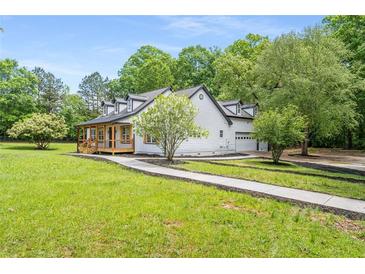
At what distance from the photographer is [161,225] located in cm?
473

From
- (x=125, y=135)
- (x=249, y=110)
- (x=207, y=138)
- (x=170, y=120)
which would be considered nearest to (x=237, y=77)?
(x=249, y=110)

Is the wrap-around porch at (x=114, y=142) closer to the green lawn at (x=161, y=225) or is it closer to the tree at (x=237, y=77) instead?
the green lawn at (x=161, y=225)

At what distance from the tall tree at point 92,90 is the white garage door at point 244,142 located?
112ft

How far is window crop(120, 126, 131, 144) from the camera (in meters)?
19.8

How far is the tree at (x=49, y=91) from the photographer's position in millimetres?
41062

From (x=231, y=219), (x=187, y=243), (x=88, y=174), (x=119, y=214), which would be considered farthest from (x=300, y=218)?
(x=88, y=174)

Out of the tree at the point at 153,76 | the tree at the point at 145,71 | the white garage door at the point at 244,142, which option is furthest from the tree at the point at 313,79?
the tree at the point at 145,71

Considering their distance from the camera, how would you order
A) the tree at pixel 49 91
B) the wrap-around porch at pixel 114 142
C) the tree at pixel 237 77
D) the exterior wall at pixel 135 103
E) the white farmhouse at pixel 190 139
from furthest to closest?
the tree at pixel 49 91 < the tree at pixel 237 77 < the exterior wall at pixel 135 103 < the white farmhouse at pixel 190 139 < the wrap-around porch at pixel 114 142

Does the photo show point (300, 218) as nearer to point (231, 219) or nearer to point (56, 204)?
point (231, 219)

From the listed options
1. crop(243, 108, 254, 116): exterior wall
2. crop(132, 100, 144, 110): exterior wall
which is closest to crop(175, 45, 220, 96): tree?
crop(243, 108, 254, 116): exterior wall

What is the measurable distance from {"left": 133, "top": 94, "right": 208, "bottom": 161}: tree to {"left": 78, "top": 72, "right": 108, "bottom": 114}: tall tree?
40223 millimetres

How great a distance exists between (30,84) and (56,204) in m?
34.7

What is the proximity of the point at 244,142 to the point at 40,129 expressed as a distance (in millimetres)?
18834

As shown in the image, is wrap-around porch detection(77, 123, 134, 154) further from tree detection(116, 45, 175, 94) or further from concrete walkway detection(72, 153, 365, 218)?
tree detection(116, 45, 175, 94)
